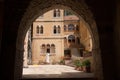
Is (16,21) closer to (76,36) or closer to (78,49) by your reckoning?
(78,49)

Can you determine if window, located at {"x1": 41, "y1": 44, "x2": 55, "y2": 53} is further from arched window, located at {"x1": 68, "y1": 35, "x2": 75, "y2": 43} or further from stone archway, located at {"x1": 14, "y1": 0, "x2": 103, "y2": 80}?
stone archway, located at {"x1": 14, "y1": 0, "x2": 103, "y2": 80}

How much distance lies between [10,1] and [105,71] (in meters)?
3.65

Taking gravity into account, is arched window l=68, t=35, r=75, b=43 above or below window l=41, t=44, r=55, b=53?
above

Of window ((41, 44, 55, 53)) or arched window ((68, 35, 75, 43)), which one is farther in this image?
arched window ((68, 35, 75, 43))

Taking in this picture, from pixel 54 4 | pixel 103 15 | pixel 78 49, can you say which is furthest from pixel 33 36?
pixel 103 15

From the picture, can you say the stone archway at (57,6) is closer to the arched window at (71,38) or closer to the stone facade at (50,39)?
the stone facade at (50,39)

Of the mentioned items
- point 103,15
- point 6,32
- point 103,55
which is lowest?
point 103,55

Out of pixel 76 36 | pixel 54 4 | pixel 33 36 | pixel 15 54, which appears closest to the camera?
pixel 15 54

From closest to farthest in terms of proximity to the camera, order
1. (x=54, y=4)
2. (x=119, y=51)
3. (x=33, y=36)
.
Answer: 1. (x=119, y=51)
2. (x=54, y=4)
3. (x=33, y=36)

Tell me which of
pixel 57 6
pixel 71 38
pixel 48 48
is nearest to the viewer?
pixel 57 6

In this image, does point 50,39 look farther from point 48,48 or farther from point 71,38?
point 71,38

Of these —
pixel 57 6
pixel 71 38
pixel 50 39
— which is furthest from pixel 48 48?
pixel 57 6

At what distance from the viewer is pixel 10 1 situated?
6.30 meters

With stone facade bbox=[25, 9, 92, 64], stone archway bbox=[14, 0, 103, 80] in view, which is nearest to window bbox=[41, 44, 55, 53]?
stone facade bbox=[25, 9, 92, 64]
